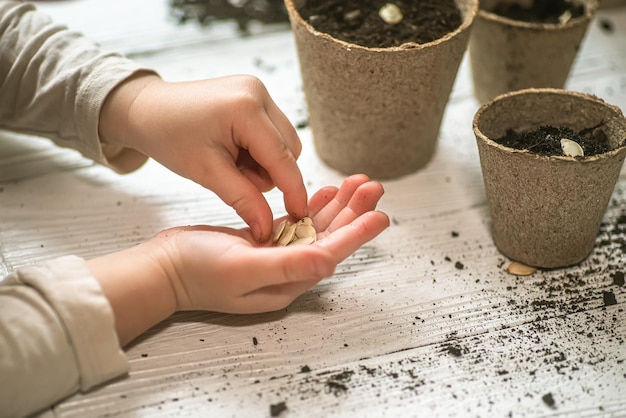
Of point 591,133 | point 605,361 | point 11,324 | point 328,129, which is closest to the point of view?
point 11,324

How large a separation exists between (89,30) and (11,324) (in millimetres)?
951

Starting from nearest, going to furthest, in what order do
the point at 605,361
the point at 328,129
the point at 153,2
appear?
the point at 605,361 → the point at 328,129 → the point at 153,2

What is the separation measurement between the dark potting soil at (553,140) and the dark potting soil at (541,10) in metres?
0.38

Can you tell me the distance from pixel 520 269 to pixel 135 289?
54 centimetres

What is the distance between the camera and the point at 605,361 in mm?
792

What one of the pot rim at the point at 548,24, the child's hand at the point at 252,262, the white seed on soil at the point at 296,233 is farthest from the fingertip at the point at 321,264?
the pot rim at the point at 548,24

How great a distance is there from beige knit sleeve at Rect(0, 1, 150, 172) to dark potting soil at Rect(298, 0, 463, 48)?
31cm

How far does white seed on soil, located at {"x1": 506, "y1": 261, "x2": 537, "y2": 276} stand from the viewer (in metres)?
0.92

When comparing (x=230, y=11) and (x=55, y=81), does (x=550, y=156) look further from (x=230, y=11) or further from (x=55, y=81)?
(x=230, y=11)

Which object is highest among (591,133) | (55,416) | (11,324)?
(591,133)

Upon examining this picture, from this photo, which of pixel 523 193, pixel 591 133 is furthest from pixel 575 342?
pixel 591 133

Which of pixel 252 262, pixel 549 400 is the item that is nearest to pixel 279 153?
pixel 252 262

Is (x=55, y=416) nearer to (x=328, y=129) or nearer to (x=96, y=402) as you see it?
(x=96, y=402)

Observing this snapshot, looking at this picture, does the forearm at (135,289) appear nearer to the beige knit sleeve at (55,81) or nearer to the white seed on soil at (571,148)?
the beige knit sleeve at (55,81)
